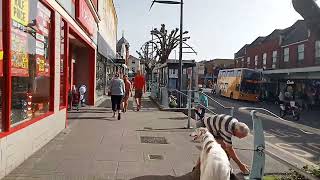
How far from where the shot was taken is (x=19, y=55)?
696cm

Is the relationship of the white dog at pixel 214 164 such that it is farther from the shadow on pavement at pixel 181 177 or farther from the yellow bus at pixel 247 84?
the yellow bus at pixel 247 84

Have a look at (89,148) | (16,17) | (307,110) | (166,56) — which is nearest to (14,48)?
(16,17)

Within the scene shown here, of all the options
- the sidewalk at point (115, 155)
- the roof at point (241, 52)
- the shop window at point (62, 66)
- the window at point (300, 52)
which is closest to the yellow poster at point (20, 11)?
the sidewalk at point (115, 155)

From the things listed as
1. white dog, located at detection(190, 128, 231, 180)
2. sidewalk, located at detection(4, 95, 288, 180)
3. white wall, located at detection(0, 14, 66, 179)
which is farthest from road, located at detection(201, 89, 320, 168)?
white wall, located at detection(0, 14, 66, 179)

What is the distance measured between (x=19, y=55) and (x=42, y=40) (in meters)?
1.94

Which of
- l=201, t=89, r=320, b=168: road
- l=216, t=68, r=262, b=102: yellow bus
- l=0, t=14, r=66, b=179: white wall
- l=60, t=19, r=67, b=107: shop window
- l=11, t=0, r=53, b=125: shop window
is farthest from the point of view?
l=216, t=68, r=262, b=102: yellow bus

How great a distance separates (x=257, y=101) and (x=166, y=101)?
22310mm

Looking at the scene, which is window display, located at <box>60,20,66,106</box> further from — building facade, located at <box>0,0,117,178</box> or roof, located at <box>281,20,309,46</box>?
roof, located at <box>281,20,309,46</box>

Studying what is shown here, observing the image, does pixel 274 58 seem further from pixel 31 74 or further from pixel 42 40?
pixel 31 74

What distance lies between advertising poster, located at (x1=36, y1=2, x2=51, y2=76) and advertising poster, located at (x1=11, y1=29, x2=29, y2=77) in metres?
0.95

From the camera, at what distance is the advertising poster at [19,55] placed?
6.57 metres

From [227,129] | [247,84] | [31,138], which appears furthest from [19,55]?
[247,84]

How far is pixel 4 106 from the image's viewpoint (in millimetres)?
6215

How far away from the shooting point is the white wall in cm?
614
